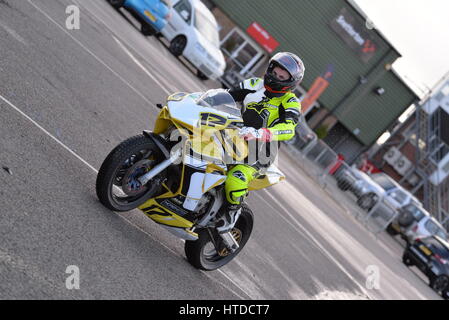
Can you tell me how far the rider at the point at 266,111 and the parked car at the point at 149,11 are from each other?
1589cm

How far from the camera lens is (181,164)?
655cm

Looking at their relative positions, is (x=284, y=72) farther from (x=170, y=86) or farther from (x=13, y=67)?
(x=170, y=86)

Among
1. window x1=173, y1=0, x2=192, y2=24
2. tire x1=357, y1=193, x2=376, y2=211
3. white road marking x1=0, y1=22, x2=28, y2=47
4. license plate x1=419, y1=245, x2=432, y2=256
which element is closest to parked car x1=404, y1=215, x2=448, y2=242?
tire x1=357, y1=193, x2=376, y2=211

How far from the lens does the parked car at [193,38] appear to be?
25.4 metres

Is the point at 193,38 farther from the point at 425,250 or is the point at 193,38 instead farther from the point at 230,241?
the point at 230,241

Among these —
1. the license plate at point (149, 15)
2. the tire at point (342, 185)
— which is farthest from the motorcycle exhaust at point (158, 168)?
the tire at point (342, 185)

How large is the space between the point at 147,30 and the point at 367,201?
36.6ft

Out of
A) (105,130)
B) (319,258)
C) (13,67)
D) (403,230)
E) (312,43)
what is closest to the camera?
(13,67)

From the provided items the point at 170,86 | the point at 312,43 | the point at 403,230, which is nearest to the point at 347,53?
the point at 312,43

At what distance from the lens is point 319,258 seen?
13.0 meters

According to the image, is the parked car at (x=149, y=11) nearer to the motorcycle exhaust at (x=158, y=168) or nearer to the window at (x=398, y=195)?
the window at (x=398, y=195)

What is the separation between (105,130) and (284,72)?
→ 3.31 metres

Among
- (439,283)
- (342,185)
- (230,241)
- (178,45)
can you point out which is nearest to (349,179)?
(342,185)

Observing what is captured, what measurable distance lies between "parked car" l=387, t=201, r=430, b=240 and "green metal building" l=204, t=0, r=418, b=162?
14.5 meters
